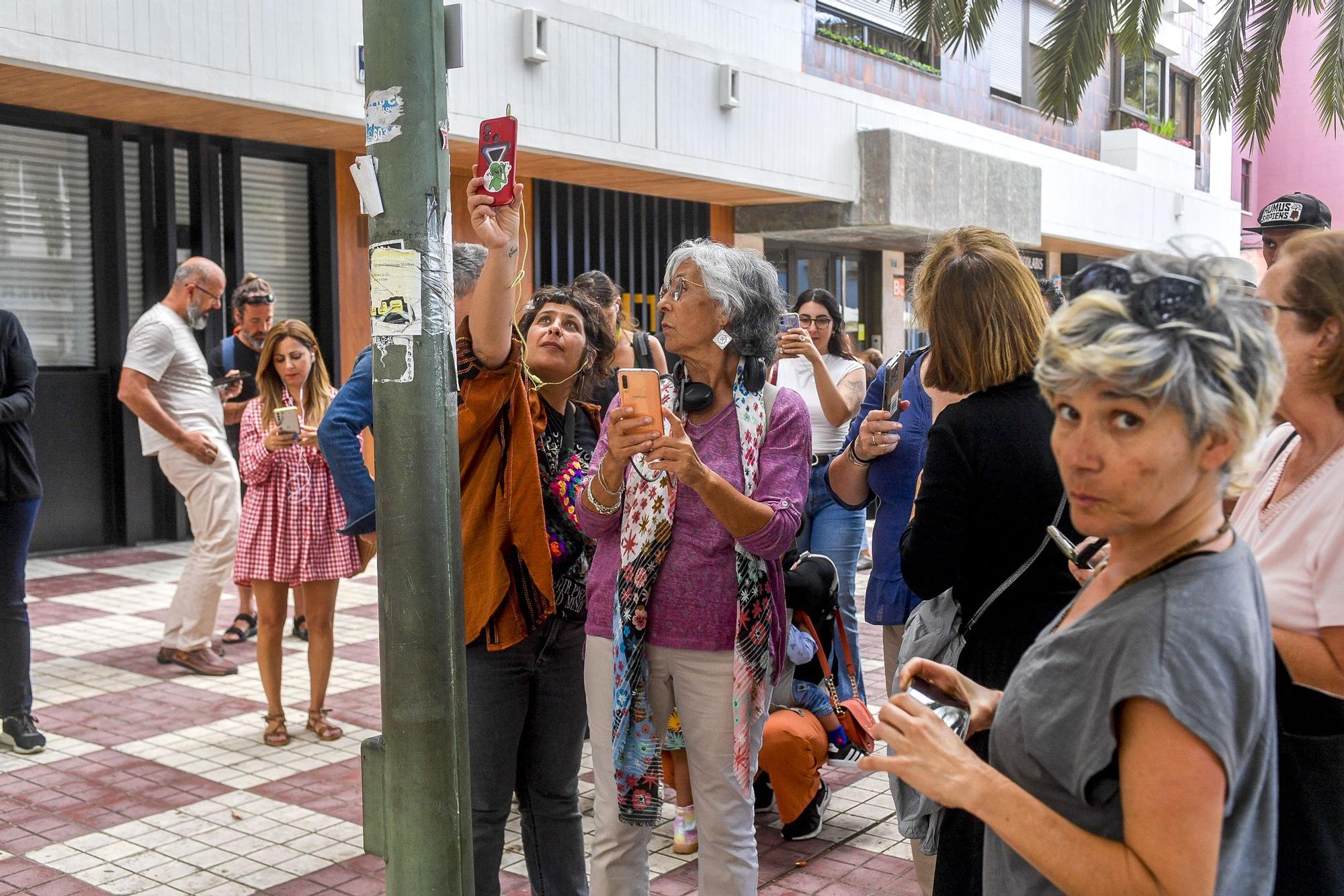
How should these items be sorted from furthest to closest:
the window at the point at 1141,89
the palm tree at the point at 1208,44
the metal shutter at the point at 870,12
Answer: the window at the point at 1141,89 → the metal shutter at the point at 870,12 → the palm tree at the point at 1208,44

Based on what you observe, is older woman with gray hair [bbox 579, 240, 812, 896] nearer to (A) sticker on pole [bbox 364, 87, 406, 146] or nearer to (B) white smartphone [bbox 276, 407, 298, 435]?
(A) sticker on pole [bbox 364, 87, 406, 146]

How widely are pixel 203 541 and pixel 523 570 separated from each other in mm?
4145

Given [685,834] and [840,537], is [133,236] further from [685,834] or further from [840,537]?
[685,834]

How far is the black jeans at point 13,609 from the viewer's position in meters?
5.44

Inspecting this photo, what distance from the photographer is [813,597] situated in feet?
14.0

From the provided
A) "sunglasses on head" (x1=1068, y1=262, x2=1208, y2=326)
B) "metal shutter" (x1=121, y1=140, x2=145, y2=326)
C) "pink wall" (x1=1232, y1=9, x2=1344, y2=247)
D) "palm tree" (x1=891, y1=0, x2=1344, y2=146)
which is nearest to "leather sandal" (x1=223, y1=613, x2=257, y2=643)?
"metal shutter" (x1=121, y1=140, x2=145, y2=326)

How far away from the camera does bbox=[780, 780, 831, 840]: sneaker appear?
14.8 ft

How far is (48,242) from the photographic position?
1042cm

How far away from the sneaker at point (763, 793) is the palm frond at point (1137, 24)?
4.47 m

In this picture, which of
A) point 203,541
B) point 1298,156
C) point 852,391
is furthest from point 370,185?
point 1298,156

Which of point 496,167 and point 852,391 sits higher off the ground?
point 496,167

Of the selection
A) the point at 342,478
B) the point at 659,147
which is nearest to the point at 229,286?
the point at 659,147

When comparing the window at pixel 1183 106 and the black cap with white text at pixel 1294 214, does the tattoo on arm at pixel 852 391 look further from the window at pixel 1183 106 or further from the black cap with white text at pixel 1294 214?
the window at pixel 1183 106

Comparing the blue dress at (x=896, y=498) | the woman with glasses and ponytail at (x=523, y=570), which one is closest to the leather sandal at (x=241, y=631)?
the woman with glasses and ponytail at (x=523, y=570)
